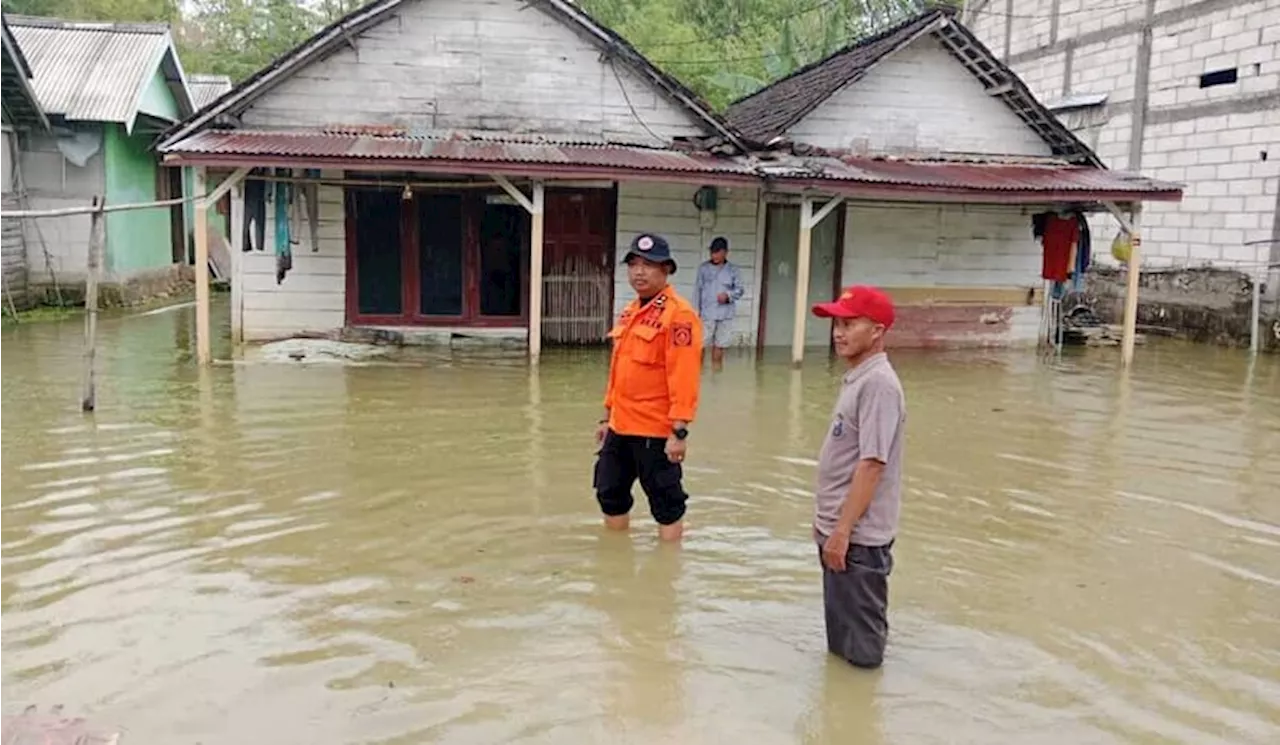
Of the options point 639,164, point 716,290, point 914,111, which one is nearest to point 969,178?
point 914,111

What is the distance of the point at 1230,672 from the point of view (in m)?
4.19

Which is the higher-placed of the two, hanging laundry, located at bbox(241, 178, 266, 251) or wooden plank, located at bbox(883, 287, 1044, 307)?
hanging laundry, located at bbox(241, 178, 266, 251)

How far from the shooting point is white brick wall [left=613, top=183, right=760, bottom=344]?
44.2ft

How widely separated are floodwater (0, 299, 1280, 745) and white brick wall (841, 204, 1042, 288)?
5488 millimetres

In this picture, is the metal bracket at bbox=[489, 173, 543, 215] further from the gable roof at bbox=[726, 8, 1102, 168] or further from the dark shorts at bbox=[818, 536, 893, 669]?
the dark shorts at bbox=[818, 536, 893, 669]

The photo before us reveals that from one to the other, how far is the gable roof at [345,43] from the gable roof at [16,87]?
3.30 m

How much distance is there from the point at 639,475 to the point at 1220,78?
14.6 meters

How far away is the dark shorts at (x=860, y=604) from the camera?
3863 millimetres

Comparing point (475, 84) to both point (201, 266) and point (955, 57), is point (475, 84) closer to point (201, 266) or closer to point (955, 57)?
Result: point (201, 266)

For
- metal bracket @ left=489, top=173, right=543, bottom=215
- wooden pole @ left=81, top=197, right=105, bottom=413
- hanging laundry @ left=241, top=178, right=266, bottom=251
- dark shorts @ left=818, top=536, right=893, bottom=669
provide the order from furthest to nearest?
hanging laundry @ left=241, top=178, right=266, bottom=251
metal bracket @ left=489, top=173, right=543, bottom=215
wooden pole @ left=81, top=197, right=105, bottom=413
dark shorts @ left=818, top=536, right=893, bottom=669

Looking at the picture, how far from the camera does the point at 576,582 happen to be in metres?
5.02

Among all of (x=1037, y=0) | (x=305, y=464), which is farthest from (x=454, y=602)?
(x=1037, y=0)

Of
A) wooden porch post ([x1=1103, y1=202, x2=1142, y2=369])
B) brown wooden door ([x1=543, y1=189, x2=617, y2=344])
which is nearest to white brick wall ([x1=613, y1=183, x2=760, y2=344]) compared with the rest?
brown wooden door ([x1=543, y1=189, x2=617, y2=344])

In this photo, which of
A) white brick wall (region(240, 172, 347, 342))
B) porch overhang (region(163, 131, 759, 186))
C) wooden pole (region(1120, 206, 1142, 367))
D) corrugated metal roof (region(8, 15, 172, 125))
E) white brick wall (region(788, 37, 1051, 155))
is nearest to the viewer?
porch overhang (region(163, 131, 759, 186))
